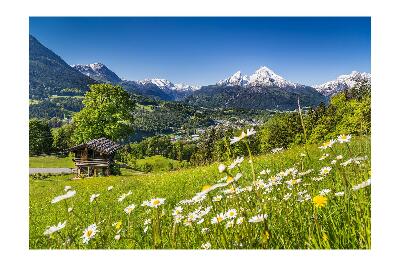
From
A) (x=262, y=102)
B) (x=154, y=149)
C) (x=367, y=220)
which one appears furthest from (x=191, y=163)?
(x=367, y=220)

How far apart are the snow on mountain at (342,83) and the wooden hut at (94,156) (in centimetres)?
254

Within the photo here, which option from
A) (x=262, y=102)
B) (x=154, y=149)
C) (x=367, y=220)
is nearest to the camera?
(x=367, y=220)

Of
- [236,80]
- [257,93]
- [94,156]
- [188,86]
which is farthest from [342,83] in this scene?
[94,156]

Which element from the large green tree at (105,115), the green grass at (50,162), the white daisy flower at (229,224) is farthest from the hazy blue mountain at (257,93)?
the white daisy flower at (229,224)

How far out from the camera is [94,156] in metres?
5.07

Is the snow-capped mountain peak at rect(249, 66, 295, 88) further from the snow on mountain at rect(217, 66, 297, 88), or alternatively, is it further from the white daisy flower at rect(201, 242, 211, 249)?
the white daisy flower at rect(201, 242, 211, 249)

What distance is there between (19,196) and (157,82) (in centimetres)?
193

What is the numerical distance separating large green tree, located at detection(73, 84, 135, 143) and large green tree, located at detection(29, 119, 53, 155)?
1.10 feet

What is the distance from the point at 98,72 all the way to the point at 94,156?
1.03 meters

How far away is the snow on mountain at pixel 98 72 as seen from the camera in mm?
4746

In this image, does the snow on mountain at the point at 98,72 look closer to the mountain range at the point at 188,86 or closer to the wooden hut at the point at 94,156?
the mountain range at the point at 188,86

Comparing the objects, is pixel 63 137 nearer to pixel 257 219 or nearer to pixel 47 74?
pixel 47 74

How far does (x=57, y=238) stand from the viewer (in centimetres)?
363
